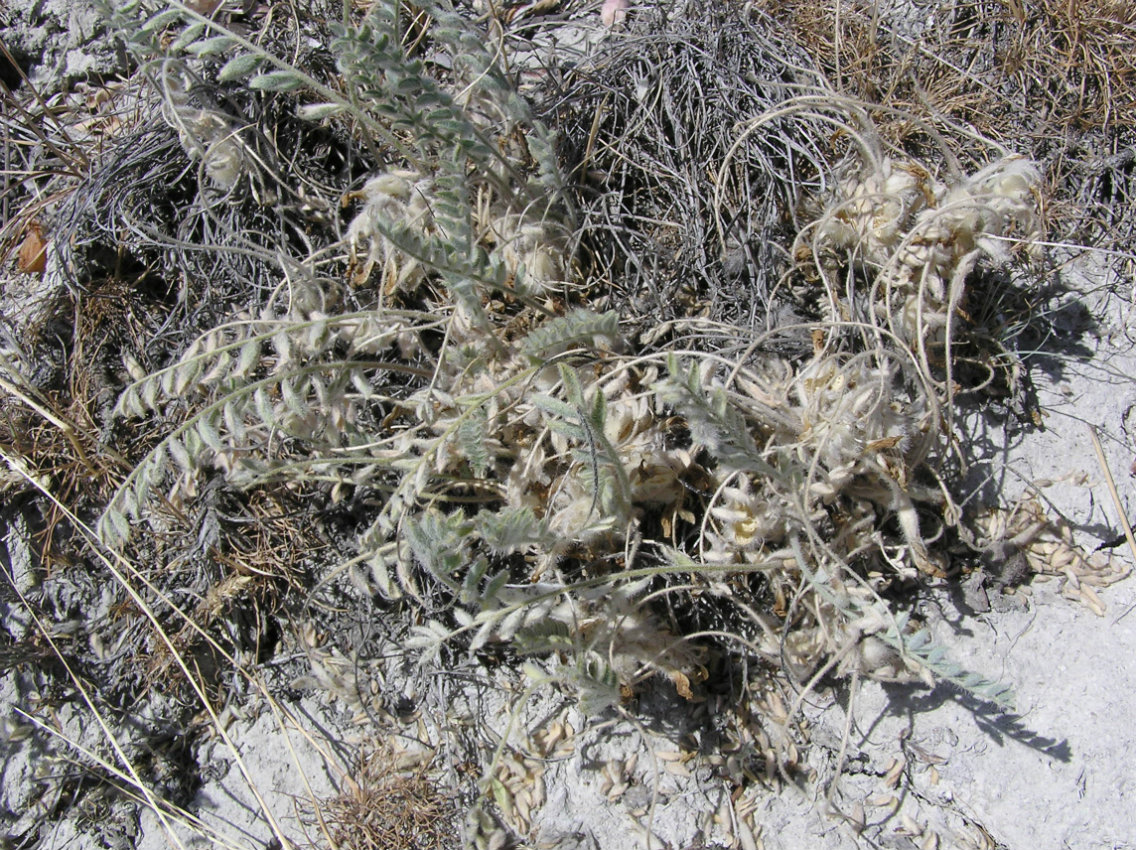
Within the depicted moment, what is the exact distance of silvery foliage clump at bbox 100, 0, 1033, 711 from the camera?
1.85 metres

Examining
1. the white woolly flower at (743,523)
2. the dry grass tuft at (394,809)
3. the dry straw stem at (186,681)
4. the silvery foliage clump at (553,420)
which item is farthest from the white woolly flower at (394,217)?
the dry grass tuft at (394,809)

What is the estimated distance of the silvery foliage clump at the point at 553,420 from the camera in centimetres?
185

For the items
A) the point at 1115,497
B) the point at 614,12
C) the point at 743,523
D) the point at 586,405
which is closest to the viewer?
the point at 586,405

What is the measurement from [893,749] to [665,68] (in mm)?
1913

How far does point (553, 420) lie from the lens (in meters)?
1.76

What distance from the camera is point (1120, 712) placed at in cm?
200

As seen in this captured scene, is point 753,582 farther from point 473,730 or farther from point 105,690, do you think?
point 105,690

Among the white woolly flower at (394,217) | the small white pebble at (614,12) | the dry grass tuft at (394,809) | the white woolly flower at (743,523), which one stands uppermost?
the small white pebble at (614,12)

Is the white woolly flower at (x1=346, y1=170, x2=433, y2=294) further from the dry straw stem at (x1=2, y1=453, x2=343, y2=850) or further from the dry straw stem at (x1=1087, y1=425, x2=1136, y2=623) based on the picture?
the dry straw stem at (x1=1087, y1=425, x2=1136, y2=623)

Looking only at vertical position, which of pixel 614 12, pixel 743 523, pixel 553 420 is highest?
pixel 614 12

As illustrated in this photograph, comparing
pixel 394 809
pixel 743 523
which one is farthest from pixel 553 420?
pixel 394 809

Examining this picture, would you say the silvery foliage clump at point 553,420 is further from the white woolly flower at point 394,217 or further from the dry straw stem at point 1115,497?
the dry straw stem at point 1115,497

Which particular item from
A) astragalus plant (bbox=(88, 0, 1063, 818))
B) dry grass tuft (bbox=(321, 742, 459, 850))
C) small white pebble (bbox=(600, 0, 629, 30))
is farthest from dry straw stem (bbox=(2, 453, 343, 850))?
small white pebble (bbox=(600, 0, 629, 30))

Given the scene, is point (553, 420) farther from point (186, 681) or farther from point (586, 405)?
point (186, 681)
